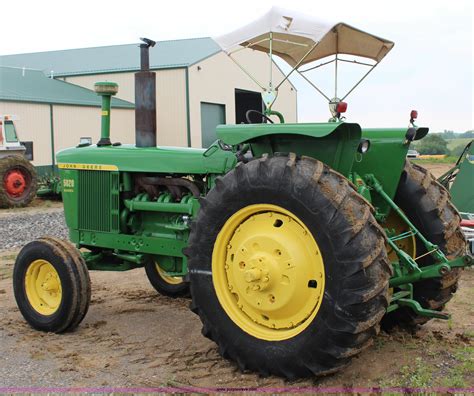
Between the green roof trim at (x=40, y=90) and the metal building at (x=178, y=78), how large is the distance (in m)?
1.09

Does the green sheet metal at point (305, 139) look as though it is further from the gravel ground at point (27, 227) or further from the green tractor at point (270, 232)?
the gravel ground at point (27, 227)

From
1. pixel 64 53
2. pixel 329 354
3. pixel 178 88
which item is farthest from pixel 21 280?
pixel 64 53

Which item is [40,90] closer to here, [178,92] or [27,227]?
[178,92]

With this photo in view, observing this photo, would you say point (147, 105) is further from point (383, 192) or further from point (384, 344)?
point (384, 344)

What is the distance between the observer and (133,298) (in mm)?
5785

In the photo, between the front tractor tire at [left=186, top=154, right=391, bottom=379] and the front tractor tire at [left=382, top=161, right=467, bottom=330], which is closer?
the front tractor tire at [left=186, top=154, right=391, bottom=379]

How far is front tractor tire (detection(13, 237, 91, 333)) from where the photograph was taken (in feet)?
15.0

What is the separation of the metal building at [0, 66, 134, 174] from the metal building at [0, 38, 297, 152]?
1000mm

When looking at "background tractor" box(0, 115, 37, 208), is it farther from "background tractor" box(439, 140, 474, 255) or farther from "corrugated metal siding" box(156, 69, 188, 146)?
"background tractor" box(439, 140, 474, 255)

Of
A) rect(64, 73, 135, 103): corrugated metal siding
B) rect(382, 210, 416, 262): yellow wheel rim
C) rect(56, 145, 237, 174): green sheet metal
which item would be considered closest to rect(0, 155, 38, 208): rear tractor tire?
rect(56, 145, 237, 174): green sheet metal

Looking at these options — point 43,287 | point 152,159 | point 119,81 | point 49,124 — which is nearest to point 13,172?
point 49,124

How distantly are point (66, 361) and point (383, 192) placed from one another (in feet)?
8.02

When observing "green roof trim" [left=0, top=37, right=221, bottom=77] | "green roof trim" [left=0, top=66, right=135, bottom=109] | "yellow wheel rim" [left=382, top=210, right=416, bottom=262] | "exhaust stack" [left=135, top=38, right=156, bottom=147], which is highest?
"green roof trim" [left=0, top=37, right=221, bottom=77]

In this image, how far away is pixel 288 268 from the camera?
3.45m
